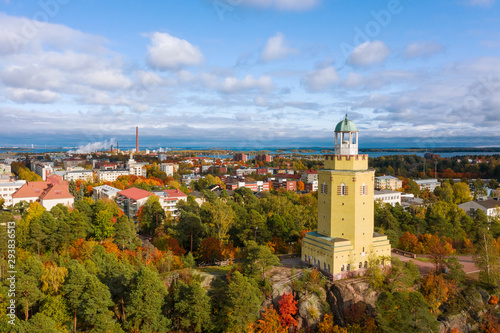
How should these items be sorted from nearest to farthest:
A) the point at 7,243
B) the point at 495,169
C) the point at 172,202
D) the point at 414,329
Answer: the point at 414,329 → the point at 7,243 → the point at 172,202 → the point at 495,169

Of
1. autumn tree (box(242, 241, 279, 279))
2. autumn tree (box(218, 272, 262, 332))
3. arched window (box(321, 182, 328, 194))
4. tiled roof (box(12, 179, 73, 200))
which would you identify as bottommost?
autumn tree (box(218, 272, 262, 332))

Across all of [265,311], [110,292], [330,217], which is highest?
[330,217]

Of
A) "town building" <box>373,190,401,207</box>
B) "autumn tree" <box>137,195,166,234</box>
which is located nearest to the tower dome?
"autumn tree" <box>137,195,166,234</box>

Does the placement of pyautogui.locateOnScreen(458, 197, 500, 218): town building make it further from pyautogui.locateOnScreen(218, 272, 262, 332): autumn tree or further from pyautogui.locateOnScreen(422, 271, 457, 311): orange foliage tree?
pyautogui.locateOnScreen(218, 272, 262, 332): autumn tree

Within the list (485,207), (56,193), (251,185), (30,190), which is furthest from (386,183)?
(30,190)

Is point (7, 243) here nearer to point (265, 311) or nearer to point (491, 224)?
point (265, 311)

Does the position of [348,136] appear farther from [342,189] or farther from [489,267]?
[489,267]

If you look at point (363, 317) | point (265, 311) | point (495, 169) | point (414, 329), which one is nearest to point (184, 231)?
point (265, 311)
